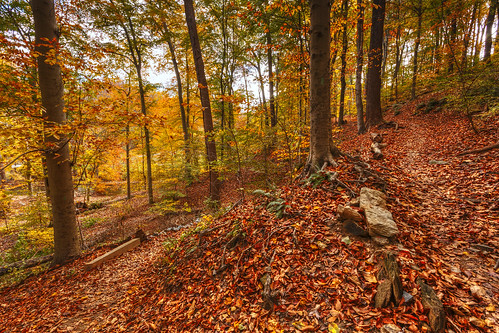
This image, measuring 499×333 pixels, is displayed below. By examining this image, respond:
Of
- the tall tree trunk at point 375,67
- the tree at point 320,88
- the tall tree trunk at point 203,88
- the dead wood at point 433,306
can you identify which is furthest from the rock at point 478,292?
the tall tree trunk at point 375,67

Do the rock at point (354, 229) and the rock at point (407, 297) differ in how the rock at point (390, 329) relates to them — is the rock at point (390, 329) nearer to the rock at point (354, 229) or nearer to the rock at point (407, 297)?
the rock at point (407, 297)

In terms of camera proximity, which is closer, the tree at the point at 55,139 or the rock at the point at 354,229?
the rock at the point at 354,229

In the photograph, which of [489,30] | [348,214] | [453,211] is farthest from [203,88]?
[489,30]

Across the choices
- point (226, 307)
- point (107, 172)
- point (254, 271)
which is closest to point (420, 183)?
point (254, 271)

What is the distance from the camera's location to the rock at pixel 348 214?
2.99m

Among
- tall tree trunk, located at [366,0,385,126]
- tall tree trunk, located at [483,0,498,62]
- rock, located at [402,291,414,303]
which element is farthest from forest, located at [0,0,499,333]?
tall tree trunk, located at [483,0,498,62]

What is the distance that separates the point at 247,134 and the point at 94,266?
645 cm

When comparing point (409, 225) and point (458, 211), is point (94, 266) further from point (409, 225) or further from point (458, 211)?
point (458, 211)

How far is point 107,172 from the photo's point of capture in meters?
20.7

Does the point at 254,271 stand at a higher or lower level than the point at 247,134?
lower

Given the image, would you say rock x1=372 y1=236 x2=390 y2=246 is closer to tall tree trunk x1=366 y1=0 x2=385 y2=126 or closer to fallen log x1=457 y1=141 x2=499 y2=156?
fallen log x1=457 y1=141 x2=499 y2=156

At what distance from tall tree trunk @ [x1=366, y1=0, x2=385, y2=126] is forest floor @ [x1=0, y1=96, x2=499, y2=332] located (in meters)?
4.66

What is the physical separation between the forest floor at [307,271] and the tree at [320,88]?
1.84 feet

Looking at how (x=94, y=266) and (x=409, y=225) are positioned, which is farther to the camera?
(x=94, y=266)
